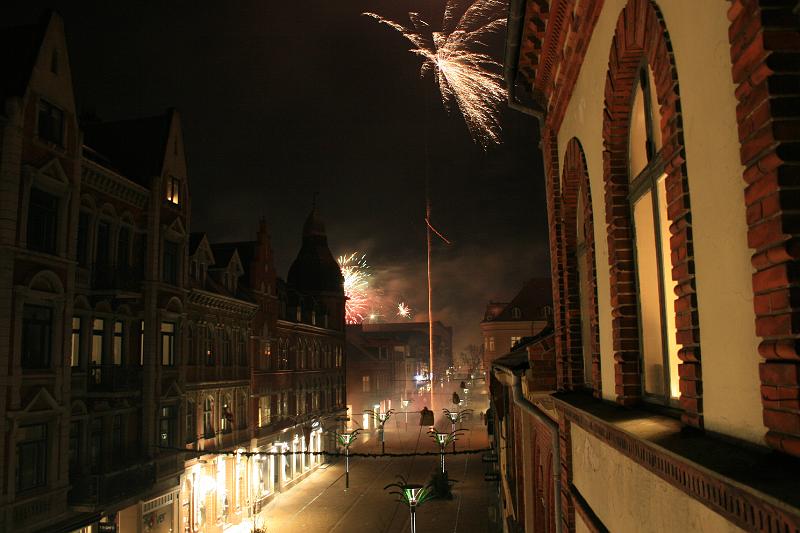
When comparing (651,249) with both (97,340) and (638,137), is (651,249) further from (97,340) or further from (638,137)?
(97,340)

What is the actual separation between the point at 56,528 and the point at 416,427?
55604mm

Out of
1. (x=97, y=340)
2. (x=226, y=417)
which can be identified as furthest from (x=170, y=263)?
(x=226, y=417)

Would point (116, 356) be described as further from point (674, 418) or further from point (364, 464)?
point (364, 464)

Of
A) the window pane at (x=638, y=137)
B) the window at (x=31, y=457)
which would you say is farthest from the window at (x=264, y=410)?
the window pane at (x=638, y=137)

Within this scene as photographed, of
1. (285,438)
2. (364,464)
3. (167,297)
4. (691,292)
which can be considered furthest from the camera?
(364,464)

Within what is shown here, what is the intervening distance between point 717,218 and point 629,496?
7.32 ft

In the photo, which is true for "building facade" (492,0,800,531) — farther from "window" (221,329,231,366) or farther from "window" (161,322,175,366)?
"window" (221,329,231,366)

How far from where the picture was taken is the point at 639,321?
5172 millimetres

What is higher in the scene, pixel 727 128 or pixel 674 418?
pixel 727 128

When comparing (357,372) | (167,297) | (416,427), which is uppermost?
(167,297)

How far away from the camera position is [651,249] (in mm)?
5074

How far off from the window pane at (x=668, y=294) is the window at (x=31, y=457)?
17.6 m

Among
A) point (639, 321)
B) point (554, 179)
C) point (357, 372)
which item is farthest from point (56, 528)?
point (357, 372)

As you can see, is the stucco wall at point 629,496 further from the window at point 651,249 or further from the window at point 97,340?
the window at point 97,340
